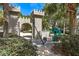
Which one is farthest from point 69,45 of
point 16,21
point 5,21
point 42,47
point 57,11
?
point 5,21

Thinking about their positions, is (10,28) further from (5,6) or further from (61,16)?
(61,16)

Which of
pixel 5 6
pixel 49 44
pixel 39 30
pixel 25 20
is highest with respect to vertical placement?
pixel 5 6

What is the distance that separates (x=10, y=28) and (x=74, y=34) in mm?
778

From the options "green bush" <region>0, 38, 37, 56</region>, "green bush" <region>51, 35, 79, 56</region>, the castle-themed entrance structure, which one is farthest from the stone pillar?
"green bush" <region>51, 35, 79, 56</region>

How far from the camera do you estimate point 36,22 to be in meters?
2.01

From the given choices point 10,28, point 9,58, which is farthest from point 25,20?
point 9,58

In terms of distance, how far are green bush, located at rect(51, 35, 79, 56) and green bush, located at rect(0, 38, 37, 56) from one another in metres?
0.32

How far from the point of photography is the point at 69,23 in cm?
200

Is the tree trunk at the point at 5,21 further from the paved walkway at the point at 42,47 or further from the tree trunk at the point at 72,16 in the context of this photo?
the tree trunk at the point at 72,16

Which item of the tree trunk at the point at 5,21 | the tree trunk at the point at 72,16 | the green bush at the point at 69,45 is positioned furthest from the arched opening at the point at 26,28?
the tree trunk at the point at 72,16

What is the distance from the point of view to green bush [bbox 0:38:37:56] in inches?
78.3

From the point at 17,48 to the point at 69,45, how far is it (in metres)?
0.63

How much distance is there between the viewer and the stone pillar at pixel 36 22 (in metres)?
1.99

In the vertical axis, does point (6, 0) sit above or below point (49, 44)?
above
